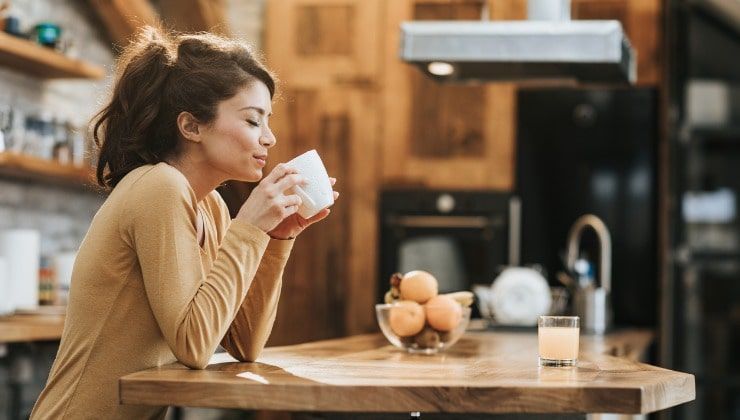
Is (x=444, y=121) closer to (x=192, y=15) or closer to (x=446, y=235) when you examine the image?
(x=446, y=235)

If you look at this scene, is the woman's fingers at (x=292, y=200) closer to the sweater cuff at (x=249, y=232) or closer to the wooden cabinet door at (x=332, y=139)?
the sweater cuff at (x=249, y=232)

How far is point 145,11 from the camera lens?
5.02m

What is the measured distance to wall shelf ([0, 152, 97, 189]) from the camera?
4008 millimetres

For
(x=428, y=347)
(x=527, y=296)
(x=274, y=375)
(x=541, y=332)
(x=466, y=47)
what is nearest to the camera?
(x=274, y=375)

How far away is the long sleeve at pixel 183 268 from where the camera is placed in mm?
1677

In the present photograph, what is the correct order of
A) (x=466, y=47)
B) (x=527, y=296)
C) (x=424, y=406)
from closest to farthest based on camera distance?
(x=424, y=406)
(x=466, y=47)
(x=527, y=296)

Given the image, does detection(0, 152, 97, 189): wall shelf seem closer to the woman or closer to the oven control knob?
the oven control knob

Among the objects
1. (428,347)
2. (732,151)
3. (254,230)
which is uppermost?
(732,151)

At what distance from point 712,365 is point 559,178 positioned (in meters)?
1.25

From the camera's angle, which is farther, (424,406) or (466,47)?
(466,47)

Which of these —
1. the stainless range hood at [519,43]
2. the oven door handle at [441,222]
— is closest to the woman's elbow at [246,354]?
the stainless range hood at [519,43]

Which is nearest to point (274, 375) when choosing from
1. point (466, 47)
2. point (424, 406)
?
point (424, 406)

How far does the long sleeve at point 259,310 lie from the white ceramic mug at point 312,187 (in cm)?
11

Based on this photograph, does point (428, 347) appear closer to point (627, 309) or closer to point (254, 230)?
point (254, 230)
